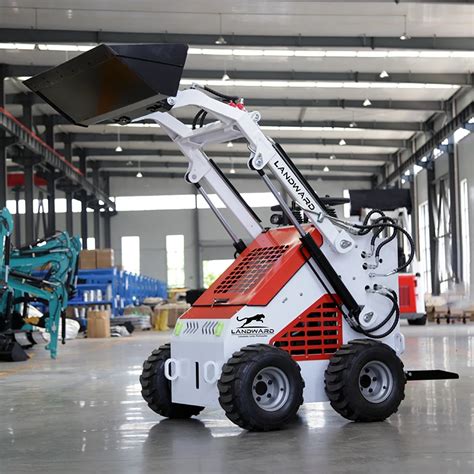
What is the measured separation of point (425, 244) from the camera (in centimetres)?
4169

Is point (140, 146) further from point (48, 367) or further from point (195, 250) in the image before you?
point (48, 367)

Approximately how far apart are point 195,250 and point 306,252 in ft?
140

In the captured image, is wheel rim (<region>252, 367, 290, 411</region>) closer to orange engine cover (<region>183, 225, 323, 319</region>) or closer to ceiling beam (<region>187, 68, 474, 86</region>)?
orange engine cover (<region>183, 225, 323, 319</region>)

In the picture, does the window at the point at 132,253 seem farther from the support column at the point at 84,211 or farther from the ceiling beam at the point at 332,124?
the ceiling beam at the point at 332,124

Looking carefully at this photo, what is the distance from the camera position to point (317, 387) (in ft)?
21.5

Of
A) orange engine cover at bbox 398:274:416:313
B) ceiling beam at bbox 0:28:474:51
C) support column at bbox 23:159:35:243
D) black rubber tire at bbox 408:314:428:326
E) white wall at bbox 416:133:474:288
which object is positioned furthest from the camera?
white wall at bbox 416:133:474:288

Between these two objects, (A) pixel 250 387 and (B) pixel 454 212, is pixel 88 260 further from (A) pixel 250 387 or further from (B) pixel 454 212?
(A) pixel 250 387

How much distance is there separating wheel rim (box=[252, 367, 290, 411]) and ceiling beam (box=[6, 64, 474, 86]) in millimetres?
21643

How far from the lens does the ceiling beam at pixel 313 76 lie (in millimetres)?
27109

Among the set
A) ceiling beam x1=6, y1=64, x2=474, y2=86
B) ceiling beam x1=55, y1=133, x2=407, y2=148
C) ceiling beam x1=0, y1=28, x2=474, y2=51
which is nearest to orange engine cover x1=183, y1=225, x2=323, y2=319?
ceiling beam x1=0, y1=28, x2=474, y2=51

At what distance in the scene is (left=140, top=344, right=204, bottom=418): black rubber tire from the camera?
6996 millimetres

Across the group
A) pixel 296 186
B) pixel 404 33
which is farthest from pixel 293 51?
pixel 296 186

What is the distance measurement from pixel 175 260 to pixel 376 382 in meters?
43.2

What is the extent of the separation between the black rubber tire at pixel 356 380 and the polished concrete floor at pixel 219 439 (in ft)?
0.33
